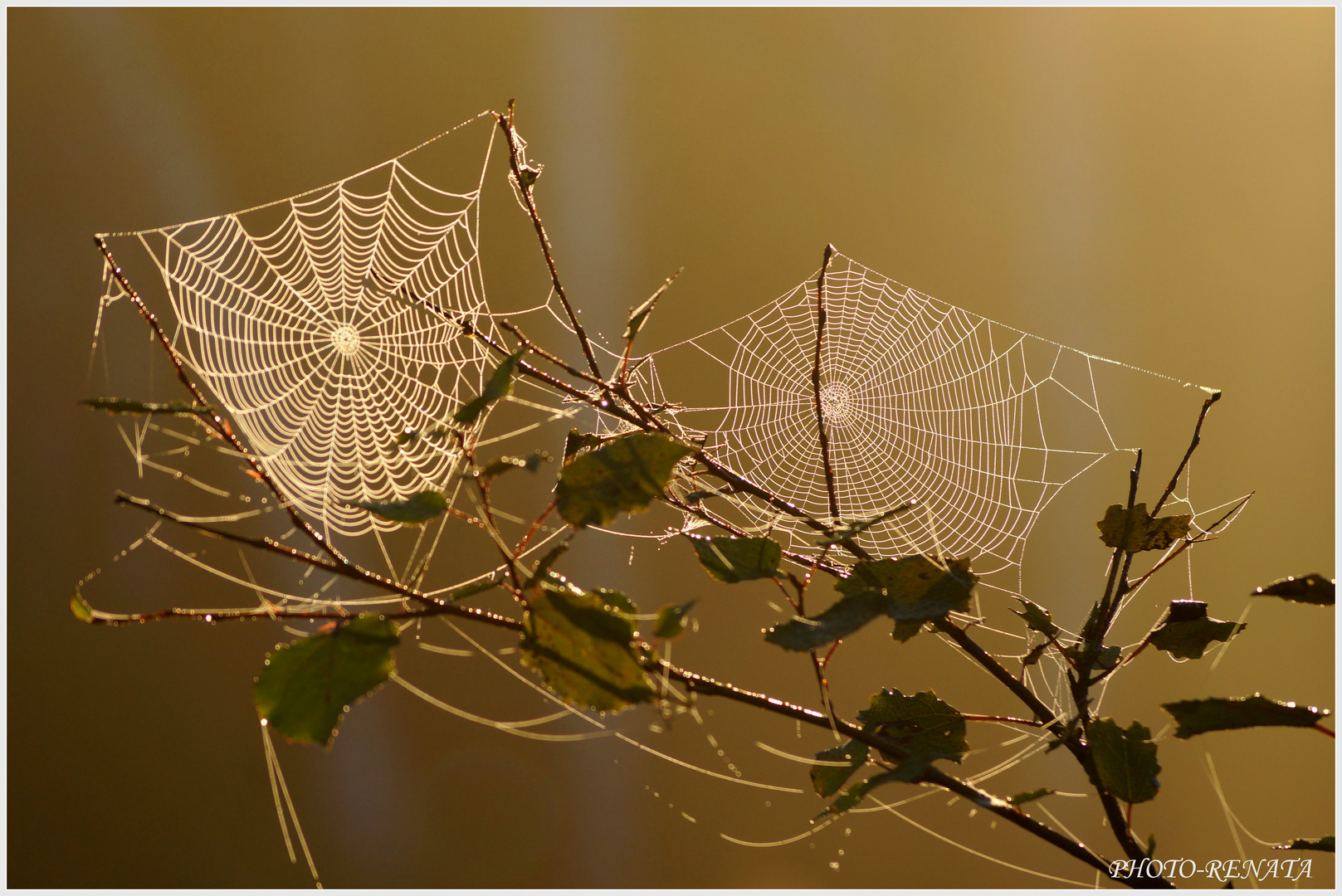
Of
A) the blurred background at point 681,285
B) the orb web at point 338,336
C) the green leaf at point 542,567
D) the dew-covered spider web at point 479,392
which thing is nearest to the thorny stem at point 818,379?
the green leaf at point 542,567

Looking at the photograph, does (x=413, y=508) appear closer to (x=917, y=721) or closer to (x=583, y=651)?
(x=583, y=651)

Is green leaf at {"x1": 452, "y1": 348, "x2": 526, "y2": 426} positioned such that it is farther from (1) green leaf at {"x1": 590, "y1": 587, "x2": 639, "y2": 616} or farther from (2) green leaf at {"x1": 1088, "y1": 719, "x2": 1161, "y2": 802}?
(2) green leaf at {"x1": 1088, "y1": 719, "x2": 1161, "y2": 802}

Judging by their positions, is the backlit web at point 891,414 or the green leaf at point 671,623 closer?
the green leaf at point 671,623

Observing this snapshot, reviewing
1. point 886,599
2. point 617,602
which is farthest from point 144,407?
point 886,599

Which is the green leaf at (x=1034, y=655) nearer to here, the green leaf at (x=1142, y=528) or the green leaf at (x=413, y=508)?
the green leaf at (x=1142, y=528)

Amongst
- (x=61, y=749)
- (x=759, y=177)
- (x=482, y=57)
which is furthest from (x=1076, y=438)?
(x=61, y=749)

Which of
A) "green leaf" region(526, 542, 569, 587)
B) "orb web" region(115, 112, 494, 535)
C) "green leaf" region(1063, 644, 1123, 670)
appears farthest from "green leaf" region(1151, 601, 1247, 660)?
"orb web" region(115, 112, 494, 535)
